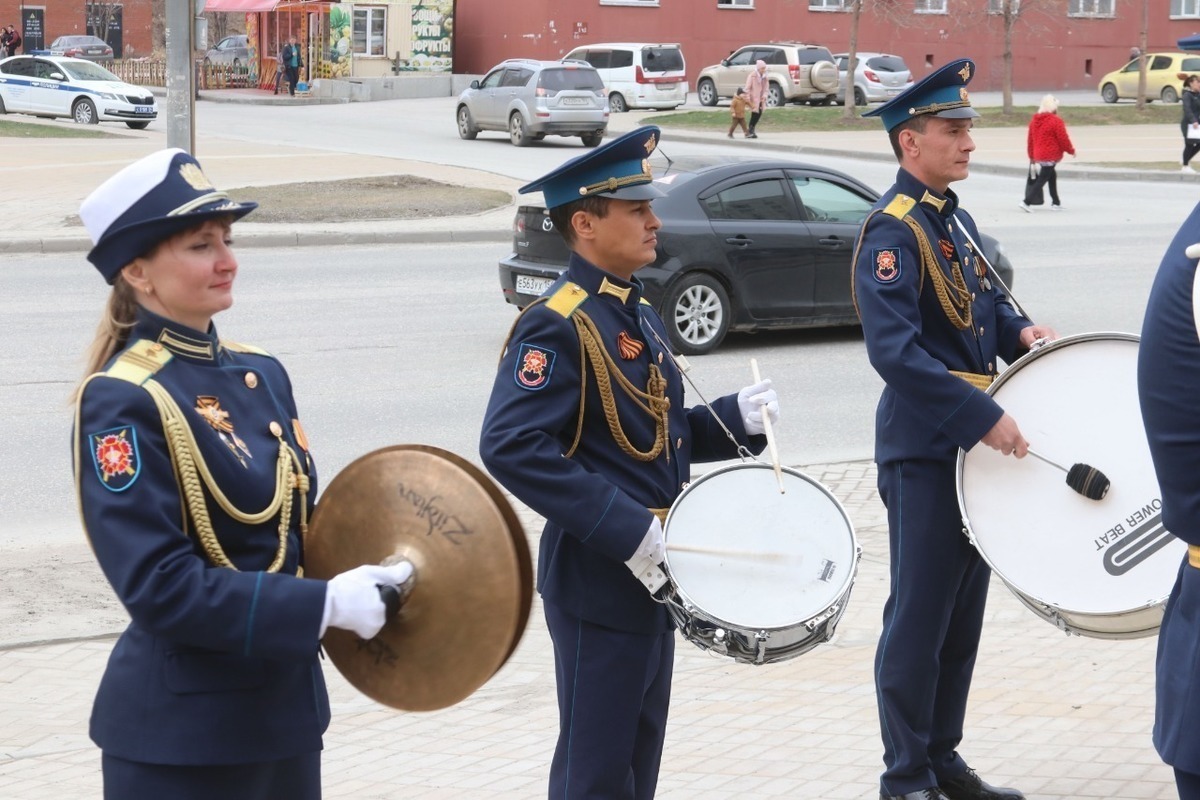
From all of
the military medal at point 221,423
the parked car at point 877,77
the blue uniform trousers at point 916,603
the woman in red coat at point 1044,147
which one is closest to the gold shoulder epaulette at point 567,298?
the military medal at point 221,423

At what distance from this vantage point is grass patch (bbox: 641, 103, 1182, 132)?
134ft

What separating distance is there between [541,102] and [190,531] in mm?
31962

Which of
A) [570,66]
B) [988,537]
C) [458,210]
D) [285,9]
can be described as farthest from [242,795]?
[285,9]

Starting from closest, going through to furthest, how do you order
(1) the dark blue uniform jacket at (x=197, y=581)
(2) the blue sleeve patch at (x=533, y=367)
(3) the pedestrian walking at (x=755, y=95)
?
(1) the dark blue uniform jacket at (x=197, y=581), (2) the blue sleeve patch at (x=533, y=367), (3) the pedestrian walking at (x=755, y=95)

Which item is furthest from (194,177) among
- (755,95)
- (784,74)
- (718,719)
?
(784,74)

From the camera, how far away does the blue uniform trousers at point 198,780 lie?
9.52ft

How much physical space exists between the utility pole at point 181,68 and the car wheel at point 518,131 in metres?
15.6

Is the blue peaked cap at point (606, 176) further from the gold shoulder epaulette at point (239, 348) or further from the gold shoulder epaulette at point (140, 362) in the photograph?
the gold shoulder epaulette at point (140, 362)

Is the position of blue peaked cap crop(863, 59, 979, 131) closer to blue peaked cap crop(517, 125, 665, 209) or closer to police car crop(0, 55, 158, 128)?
blue peaked cap crop(517, 125, 665, 209)

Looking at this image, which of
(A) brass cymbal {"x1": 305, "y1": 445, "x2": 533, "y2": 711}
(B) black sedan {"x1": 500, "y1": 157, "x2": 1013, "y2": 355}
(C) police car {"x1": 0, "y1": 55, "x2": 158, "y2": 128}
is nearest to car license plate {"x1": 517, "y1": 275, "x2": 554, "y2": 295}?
Result: (B) black sedan {"x1": 500, "y1": 157, "x2": 1013, "y2": 355}

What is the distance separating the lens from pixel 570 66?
35.1 meters

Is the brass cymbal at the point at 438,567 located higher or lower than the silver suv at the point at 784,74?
lower

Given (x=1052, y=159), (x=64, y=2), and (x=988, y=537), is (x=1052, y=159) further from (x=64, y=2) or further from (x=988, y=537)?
(x=64, y=2)

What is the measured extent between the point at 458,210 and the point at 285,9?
34973mm
